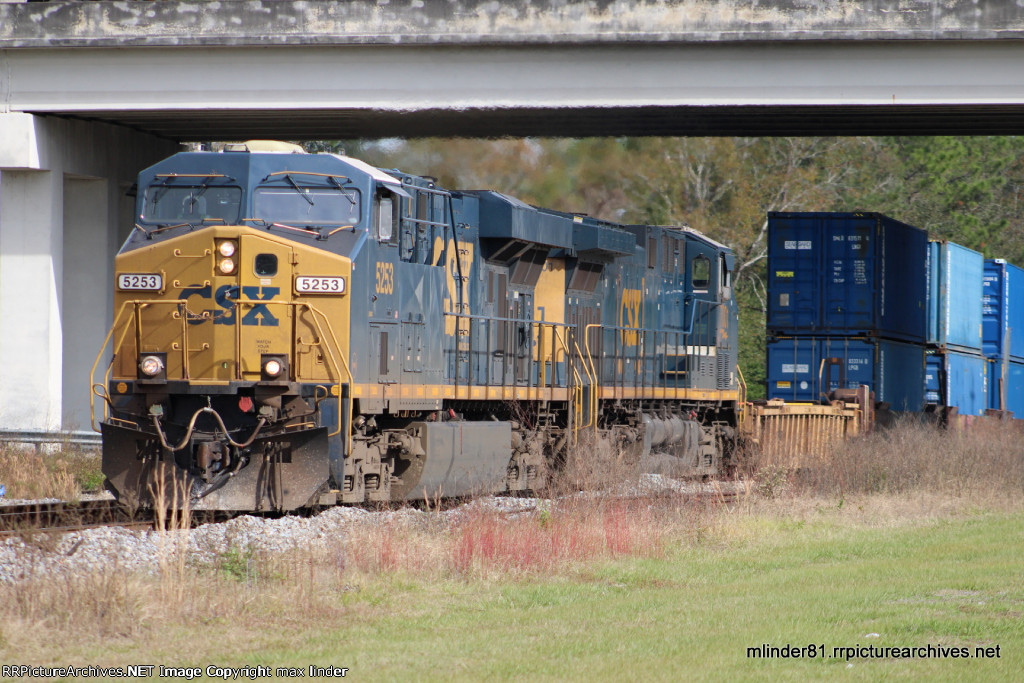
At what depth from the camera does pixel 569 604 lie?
8.91 m

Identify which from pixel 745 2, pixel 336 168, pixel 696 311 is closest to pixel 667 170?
pixel 696 311

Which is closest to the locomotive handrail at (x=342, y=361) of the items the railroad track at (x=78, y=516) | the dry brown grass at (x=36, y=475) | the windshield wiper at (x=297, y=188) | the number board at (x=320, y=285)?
the number board at (x=320, y=285)

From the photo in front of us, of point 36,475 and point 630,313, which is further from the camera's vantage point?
point 630,313

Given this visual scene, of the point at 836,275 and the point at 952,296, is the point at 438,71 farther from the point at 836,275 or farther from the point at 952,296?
the point at 952,296

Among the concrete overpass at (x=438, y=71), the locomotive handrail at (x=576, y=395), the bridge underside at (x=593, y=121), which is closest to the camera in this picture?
the locomotive handrail at (x=576, y=395)

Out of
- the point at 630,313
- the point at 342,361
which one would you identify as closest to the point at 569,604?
the point at 342,361

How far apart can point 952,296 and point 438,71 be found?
43.0ft

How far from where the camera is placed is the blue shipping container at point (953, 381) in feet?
85.3

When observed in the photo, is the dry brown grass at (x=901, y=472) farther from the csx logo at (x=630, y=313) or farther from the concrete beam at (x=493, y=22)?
the concrete beam at (x=493, y=22)

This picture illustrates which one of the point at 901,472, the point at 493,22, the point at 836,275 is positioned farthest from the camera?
the point at 836,275

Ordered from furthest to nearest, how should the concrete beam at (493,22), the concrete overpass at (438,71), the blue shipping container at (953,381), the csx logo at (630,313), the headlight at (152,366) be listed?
the blue shipping container at (953,381), the csx logo at (630,313), the concrete overpass at (438,71), the concrete beam at (493,22), the headlight at (152,366)

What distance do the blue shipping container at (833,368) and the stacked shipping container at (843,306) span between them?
0.02 m

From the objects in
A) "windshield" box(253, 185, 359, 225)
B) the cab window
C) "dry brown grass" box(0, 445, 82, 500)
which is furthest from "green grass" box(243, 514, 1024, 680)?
the cab window

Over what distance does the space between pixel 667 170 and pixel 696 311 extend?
55.5 ft
